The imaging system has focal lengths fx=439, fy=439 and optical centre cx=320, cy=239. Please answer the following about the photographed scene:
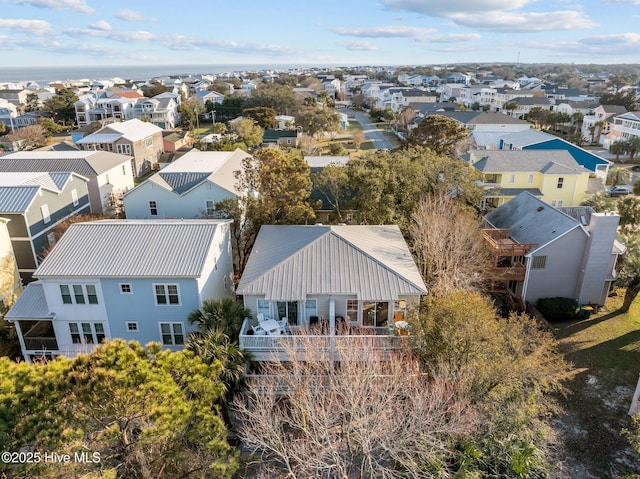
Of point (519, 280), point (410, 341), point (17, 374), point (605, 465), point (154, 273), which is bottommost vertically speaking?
point (605, 465)

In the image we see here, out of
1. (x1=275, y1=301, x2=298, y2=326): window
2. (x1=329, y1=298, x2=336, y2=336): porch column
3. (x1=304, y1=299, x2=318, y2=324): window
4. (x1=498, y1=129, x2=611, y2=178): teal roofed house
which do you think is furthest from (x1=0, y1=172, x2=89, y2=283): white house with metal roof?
(x1=498, y1=129, x2=611, y2=178): teal roofed house

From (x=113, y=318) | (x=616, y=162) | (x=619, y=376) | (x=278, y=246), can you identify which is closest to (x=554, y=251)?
(x=619, y=376)

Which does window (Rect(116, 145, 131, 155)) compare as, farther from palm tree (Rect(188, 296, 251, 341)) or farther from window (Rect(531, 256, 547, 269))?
window (Rect(531, 256, 547, 269))

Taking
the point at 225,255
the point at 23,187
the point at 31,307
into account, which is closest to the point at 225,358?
the point at 225,255

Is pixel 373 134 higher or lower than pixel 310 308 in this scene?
lower

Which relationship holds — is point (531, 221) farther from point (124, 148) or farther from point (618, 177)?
point (124, 148)

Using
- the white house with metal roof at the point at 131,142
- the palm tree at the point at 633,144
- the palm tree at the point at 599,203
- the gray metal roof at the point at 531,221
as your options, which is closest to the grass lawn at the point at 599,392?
the gray metal roof at the point at 531,221

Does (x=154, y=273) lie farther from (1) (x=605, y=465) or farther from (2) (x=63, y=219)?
(1) (x=605, y=465)
